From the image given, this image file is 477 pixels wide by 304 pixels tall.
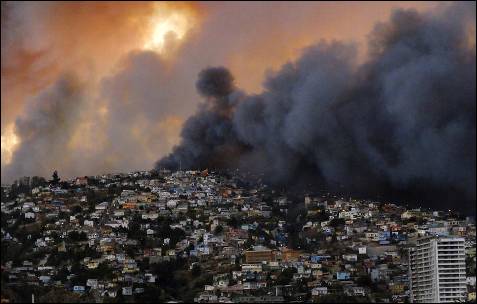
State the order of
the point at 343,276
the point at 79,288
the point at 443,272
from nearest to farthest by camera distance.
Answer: the point at 443,272 → the point at 79,288 → the point at 343,276

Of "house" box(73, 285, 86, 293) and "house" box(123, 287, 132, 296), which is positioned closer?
"house" box(123, 287, 132, 296)

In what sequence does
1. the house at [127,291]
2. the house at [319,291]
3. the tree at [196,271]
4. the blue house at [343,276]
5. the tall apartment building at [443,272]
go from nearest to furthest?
1. the tall apartment building at [443,272]
2. the house at [127,291]
3. the house at [319,291]
4. the blue house at [343,276]
5. the tree at [196,271]

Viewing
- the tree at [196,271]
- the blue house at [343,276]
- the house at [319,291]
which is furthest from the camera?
the tree at [196,271]

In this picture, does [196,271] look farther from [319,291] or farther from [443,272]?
[443,272]

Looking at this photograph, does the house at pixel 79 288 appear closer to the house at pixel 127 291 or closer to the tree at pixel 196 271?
the house at pixel 127 291

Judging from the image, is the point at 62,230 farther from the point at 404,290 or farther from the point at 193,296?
the point at 404,290

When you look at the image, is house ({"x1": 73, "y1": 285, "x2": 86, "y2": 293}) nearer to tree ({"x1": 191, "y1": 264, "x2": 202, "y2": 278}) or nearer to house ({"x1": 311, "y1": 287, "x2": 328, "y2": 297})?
tree ({"x1": 191, "y1": 264, "x2": 202, "y2": 278})

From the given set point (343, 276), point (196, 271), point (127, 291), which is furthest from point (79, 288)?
point (343, 276)

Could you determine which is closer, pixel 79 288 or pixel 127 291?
pixel 127 291

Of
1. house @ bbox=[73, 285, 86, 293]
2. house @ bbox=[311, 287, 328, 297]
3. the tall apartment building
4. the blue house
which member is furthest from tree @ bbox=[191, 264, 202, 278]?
the tall apartment building

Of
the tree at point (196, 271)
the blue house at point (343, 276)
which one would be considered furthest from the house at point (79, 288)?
the blue house at point (343, 276)
